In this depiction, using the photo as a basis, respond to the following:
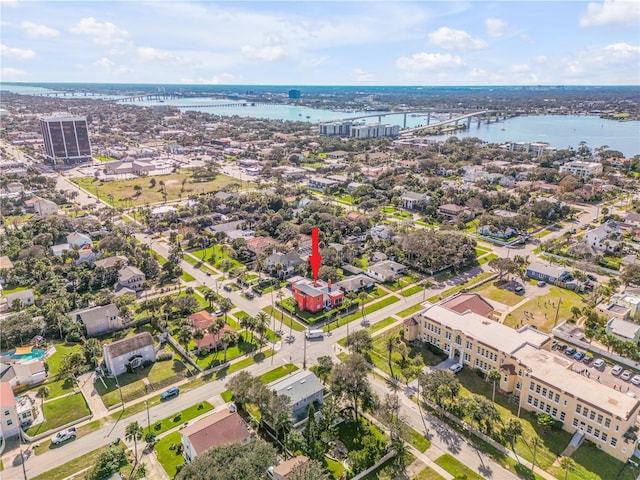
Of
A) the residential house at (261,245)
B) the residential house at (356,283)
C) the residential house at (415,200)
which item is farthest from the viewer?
the residential house at (415,200)

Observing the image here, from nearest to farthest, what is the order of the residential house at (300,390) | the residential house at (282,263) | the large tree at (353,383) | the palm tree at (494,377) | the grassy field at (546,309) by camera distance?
the large tree at (353,383) → the residential house at (300,390) → the palm tree at (494,377) → the grassy field at (546,309) → the residential house at (282,263)

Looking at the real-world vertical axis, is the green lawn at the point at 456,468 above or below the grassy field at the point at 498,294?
below

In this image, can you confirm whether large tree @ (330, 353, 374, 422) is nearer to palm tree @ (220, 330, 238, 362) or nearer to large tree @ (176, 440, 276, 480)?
large tree @ (176, 440, 276, 480)

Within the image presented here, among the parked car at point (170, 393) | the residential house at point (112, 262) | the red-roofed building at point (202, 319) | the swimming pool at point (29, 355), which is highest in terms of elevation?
the residential house at point (112, 262)

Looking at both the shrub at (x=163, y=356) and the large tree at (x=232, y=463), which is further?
Result: the shrub at (x=163, y=356)

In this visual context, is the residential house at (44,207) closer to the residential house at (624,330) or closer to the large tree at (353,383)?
the large tree at (353,383)

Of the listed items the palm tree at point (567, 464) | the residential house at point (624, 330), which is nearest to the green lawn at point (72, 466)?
the palm tree at point (567, 464)

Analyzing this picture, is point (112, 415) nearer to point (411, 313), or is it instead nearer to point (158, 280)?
point (158, 280)

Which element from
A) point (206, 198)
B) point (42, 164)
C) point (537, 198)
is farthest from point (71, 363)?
point (42, 164)
